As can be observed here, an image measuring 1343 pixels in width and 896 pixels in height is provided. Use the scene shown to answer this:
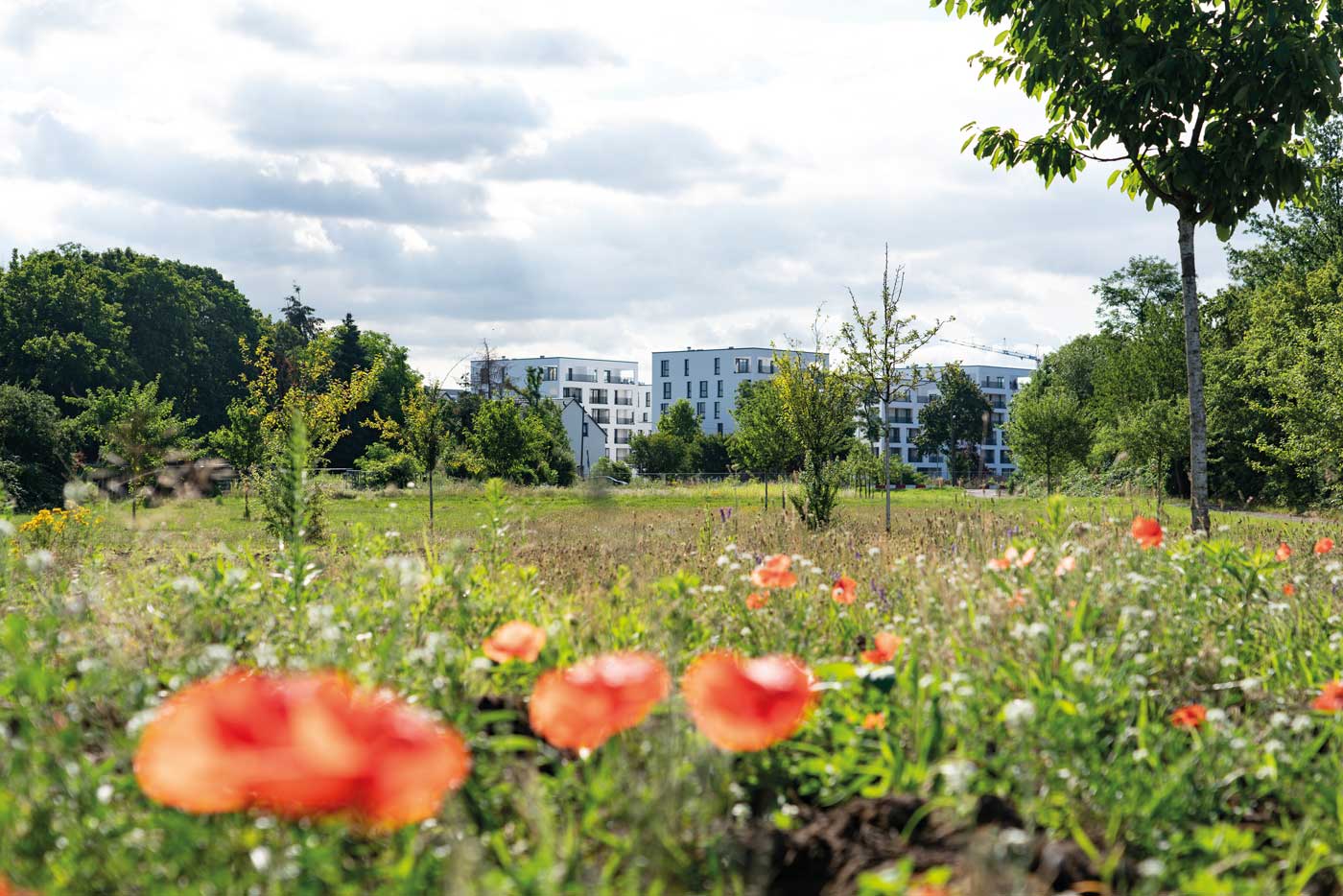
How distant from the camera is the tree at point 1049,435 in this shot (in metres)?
34.3

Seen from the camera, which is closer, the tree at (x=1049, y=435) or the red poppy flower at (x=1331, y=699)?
the red poppy flower at (x=1331, y=699)

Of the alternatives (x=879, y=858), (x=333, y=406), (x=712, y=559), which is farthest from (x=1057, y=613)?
(x=333, y=406)

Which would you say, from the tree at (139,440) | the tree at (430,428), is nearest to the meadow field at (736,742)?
the tree at (139,440)

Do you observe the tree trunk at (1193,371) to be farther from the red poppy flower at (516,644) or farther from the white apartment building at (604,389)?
the white apartment building at (604,389)

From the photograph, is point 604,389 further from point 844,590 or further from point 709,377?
point 844,590

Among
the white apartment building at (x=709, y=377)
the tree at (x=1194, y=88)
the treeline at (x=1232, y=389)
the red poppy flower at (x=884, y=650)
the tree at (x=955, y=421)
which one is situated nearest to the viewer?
the red poppy flower at (x=884, y=650)

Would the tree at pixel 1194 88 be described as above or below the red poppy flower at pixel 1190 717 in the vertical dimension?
above

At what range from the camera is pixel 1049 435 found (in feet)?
113

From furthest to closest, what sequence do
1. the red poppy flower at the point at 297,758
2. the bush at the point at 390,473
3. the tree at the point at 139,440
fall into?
the bush at the point at 390,473, the tree at the point at 139,440, the red poppy flower at the point at 297,758

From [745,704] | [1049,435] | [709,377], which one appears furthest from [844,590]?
[709,377]

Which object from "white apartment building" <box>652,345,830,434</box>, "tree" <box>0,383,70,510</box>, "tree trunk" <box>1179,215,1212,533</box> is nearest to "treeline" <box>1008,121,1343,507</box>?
"tree trunk" <box>1179,215,1212,533</box>

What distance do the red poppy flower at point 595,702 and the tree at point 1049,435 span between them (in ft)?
111

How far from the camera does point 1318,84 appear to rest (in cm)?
788

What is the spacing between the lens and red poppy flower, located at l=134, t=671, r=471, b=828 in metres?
1.46
